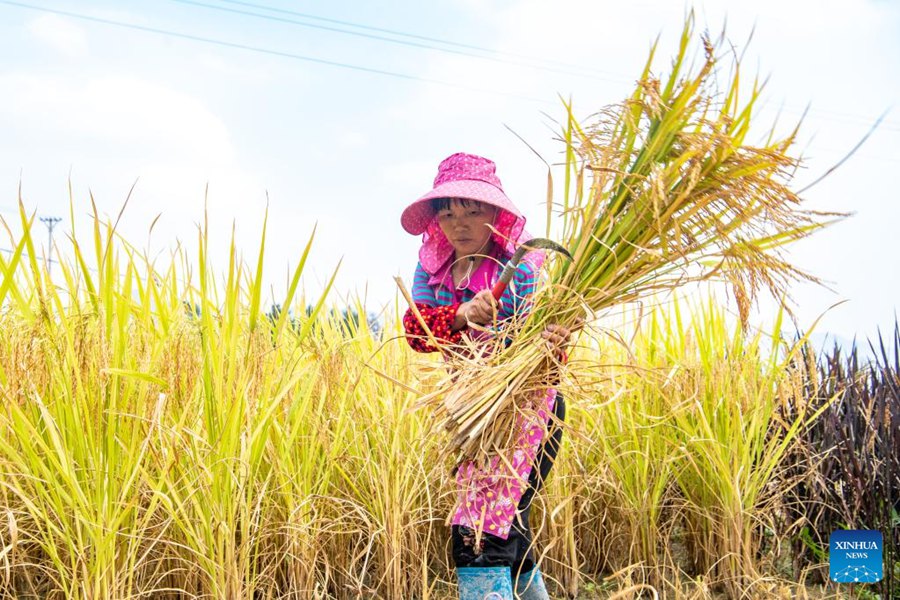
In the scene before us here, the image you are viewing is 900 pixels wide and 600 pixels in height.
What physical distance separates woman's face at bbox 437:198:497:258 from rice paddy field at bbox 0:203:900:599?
448 millimetres

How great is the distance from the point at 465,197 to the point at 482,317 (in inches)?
15.3

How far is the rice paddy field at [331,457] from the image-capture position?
6.14ft

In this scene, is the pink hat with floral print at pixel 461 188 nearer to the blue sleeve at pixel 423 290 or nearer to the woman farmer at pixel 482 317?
the woman farmer at pixel 482 317

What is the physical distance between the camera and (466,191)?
89.1 inches

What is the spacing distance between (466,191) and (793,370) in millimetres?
1553

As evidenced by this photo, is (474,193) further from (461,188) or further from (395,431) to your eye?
(395,431)

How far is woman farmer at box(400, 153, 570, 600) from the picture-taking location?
2057 mm

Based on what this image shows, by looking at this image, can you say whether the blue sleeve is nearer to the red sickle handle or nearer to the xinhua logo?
the red sickle handle

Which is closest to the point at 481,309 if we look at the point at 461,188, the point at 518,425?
the point at 518,425

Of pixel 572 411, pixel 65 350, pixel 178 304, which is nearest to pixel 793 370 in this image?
pixel 572 411

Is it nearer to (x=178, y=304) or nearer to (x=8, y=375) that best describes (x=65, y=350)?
(x=8, y=375)

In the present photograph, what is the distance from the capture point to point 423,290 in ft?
8.09

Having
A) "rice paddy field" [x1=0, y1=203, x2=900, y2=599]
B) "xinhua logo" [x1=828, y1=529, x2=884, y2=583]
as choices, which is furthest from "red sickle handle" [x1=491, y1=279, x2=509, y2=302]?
"xinhua logo" [x1=828, y1=529, x2=884, y2=583]

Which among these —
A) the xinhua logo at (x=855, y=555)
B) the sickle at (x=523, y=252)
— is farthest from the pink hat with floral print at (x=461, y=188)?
the xinhua logo at (x=855, y=555)
